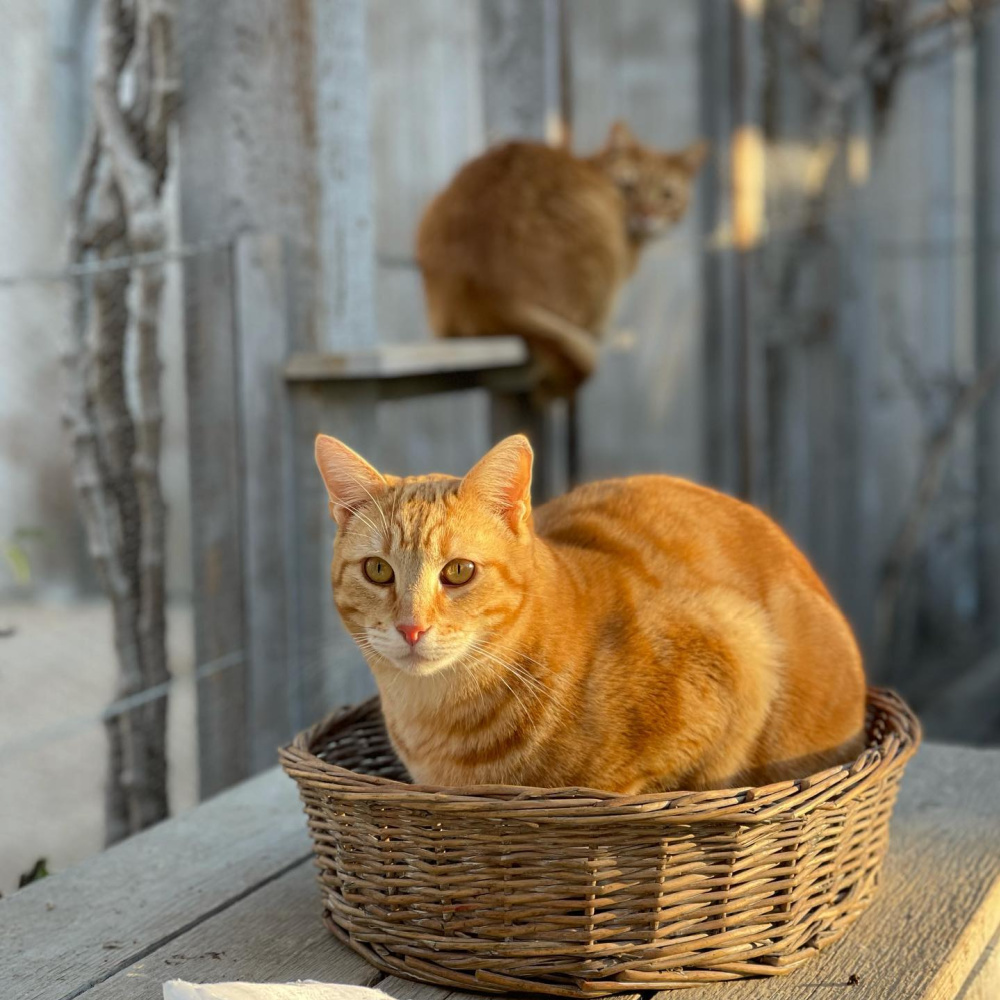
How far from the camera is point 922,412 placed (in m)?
4.97

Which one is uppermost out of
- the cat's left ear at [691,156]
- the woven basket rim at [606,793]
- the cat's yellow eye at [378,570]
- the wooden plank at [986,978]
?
the cat's left ear at [691,156]

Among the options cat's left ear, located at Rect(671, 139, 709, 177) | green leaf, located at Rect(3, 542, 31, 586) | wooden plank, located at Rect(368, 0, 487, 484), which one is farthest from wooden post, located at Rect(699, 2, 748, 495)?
green leaf, located at Rect(3, 542, 31, 586)

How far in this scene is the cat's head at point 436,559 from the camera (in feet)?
4.16

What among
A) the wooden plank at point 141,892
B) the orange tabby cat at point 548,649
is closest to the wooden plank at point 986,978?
the orange tabby cat at point 548,649

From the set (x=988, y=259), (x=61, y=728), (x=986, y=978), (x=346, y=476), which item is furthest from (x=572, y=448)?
(x=986, y=978)

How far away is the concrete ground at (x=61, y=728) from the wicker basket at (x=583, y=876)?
3.01 ft

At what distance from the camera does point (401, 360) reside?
2.39 metres

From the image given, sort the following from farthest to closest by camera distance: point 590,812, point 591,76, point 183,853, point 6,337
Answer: point 591,76, point 6,337, point 183,853, point 590,812

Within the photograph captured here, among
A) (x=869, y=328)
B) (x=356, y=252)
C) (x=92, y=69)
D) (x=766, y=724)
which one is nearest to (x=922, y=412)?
(x=869, y=328)

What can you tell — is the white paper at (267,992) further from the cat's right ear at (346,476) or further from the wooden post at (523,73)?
the wooden post at (523,73)

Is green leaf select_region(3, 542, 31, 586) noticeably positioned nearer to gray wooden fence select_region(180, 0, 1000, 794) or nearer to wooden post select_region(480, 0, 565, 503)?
gray wooden fence select_region(180, 0, 1000, 794)

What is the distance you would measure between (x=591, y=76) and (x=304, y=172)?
5.73 feet

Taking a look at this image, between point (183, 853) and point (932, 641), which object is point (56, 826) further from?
point (932, 641)

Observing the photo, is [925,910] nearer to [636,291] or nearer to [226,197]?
[226,197]
